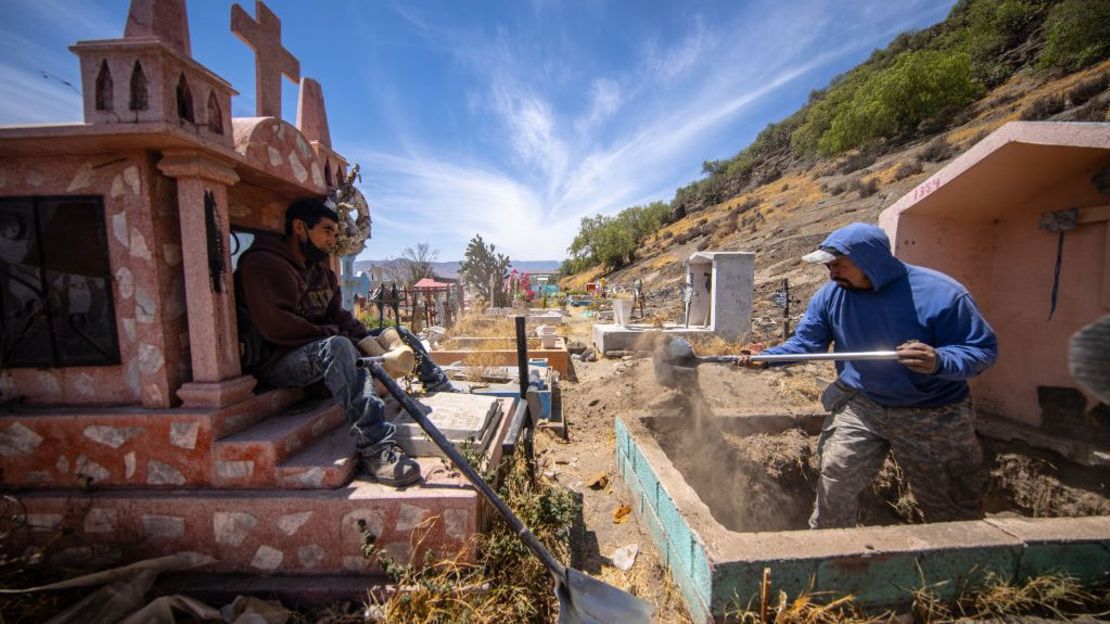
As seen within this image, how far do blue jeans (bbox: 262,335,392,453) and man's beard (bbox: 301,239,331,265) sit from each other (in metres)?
0.78

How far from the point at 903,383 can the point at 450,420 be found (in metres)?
3.06

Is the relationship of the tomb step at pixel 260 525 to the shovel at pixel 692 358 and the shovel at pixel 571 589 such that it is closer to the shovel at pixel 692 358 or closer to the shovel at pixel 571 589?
the shovel at pixel 571 589

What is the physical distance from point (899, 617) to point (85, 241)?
16.1ft

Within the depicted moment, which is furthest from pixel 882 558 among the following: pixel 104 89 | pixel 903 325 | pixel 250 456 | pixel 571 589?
pixel 104 89

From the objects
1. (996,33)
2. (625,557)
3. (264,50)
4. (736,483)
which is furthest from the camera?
(996,33)

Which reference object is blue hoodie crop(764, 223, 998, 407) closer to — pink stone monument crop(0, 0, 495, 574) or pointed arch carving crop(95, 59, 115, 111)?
pink stone monument crop(0, 0, 495, 574)

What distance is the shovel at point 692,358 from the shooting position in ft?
8.71

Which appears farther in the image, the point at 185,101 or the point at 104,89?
the point at 185,101

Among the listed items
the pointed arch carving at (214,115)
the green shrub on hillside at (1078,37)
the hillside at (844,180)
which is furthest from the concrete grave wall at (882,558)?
the green shrub on hillside at (1078,37)

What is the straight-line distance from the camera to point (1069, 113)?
17078mm

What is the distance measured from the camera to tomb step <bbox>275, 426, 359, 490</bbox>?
232cm

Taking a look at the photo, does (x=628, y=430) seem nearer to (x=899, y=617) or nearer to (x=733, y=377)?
(x=899, y=617)

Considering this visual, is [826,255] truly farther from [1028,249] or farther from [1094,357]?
[1028,249]

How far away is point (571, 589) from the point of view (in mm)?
2111
